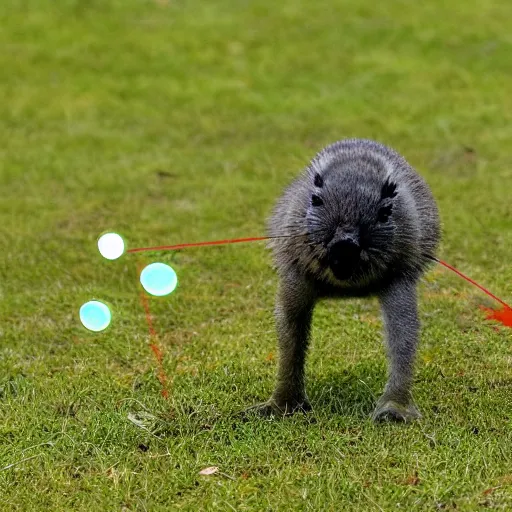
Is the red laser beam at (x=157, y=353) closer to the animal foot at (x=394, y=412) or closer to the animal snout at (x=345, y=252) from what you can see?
the animal foot at (x=394, y=412)

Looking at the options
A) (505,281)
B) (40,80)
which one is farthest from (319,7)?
(505,281)

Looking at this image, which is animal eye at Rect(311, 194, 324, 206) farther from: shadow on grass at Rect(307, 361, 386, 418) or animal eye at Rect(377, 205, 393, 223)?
shadow on grass at Rect(307, 361, 386, 418)

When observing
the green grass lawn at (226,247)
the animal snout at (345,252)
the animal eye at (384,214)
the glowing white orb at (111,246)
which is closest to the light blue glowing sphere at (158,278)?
the glowing white orb at (111,246)

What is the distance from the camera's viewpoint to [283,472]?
12.4 ft

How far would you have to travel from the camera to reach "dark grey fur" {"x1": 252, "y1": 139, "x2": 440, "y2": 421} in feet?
12.4

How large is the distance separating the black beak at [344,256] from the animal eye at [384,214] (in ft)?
0.65

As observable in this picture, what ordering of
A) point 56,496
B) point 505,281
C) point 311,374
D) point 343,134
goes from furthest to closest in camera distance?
point 343,134 < point 505,281 < point 311,374 < point 56,496

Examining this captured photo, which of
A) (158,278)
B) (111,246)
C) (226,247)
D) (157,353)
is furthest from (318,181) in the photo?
(226,247)

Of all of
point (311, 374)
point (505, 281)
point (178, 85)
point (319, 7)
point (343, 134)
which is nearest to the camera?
point (311, 374)

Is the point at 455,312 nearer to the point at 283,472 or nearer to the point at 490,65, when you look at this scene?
the point at 283,472

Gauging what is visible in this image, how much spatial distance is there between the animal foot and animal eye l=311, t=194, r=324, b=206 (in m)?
1.00

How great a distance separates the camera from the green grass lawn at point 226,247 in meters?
3.85

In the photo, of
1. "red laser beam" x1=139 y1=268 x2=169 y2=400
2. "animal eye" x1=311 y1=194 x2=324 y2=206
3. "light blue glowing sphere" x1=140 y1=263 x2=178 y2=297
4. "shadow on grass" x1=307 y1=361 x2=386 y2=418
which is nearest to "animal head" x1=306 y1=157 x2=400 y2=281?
"animal eye" x1=311 y1=194 x2=324 y2=206

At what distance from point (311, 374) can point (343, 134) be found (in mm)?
4902
